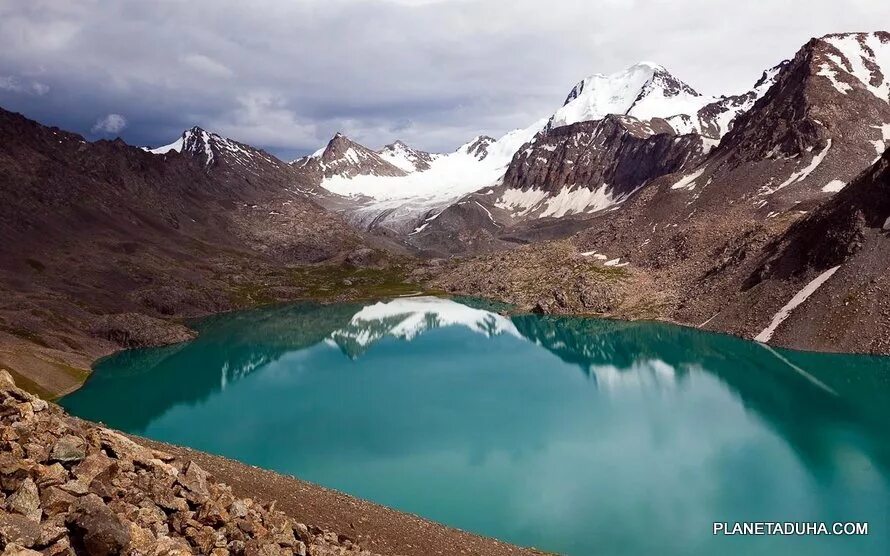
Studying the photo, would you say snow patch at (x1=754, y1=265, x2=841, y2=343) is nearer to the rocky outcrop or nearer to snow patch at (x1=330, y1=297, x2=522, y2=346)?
snow patch at (x1=330, y1=297, x2=522, y2=346)

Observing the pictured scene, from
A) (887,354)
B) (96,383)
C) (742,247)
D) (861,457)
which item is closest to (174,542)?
(861,457)

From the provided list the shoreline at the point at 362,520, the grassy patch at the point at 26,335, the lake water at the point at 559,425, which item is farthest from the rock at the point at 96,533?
the grassy patch at the point at 26,335

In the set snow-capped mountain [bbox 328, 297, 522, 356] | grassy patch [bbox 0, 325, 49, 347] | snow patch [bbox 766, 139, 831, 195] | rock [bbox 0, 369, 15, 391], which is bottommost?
rock [bbox 0, 369, 15, 391]

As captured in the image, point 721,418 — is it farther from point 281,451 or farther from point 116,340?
point 116,340

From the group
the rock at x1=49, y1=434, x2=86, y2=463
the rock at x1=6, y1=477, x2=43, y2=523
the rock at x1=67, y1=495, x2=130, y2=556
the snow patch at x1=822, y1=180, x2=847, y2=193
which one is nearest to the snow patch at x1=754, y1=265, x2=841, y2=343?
the snow patch at x1=822, y1=180, x2=847, y2=193

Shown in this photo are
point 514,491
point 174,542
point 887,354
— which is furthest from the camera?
point 887,354

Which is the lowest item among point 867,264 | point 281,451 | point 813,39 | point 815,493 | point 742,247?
point 281,451
